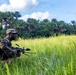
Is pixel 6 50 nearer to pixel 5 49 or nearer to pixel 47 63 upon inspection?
pixel 5 49

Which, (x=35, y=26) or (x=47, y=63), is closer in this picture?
Answer: (x=47, y=63)

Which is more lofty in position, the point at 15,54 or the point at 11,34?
the point at 11,34

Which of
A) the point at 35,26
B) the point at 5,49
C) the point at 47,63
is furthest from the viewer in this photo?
the point at 35,26

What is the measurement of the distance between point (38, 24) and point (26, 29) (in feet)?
10.8

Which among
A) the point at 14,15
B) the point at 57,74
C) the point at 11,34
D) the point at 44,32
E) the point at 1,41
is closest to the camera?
the point at 57,74

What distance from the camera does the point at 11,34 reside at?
5.32 m

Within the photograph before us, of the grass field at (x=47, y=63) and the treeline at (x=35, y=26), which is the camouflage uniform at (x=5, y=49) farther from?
the treeline at (x=35, y=26)

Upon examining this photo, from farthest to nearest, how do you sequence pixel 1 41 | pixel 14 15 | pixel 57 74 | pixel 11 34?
1. pixel 14 15
2. pixel 11 34
3. pixel 1 41
4. pixel 57 74

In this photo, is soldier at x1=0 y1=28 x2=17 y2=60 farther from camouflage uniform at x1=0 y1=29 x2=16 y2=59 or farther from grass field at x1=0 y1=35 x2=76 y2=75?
grass field at x1=0 y1=35 x2=76 y2=75

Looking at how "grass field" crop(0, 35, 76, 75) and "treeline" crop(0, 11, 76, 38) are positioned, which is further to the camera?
"treeline" crop(0, 11, 76, 38)

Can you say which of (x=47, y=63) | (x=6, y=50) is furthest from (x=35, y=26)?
(x=47, y=63)

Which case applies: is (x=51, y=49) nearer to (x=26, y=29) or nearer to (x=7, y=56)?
(x=7, y=56)

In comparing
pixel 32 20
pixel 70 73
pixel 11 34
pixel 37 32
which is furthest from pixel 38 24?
pixel 70 73

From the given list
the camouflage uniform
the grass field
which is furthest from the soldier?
the grass field
